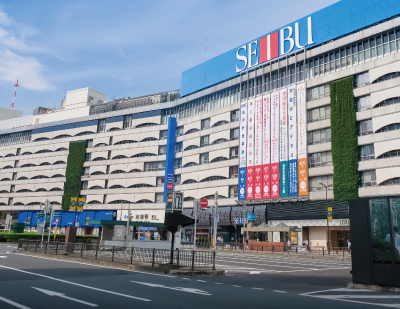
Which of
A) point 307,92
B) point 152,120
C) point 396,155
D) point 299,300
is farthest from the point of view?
point 152,120

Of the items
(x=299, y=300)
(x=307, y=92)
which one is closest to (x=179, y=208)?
(x=299, y=300)

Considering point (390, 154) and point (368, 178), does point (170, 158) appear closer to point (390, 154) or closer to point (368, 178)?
point (368, 178)

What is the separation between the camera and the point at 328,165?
5125cm

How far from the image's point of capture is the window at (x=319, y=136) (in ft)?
172

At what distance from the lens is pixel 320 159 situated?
52.5 m

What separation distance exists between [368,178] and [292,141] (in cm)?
1140

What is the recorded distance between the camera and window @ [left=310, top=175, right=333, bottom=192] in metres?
50.9

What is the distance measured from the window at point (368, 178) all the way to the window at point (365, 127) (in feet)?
16.8

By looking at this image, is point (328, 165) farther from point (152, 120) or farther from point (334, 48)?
point (152, 120)

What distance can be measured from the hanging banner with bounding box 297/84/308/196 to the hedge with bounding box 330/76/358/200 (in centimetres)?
390

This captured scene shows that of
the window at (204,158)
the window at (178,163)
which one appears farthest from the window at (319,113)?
the window at (178,163)

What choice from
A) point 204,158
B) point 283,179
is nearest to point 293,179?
point 283,179

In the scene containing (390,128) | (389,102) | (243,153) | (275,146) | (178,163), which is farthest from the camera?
(178,163)

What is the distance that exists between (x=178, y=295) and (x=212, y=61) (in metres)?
63.6
